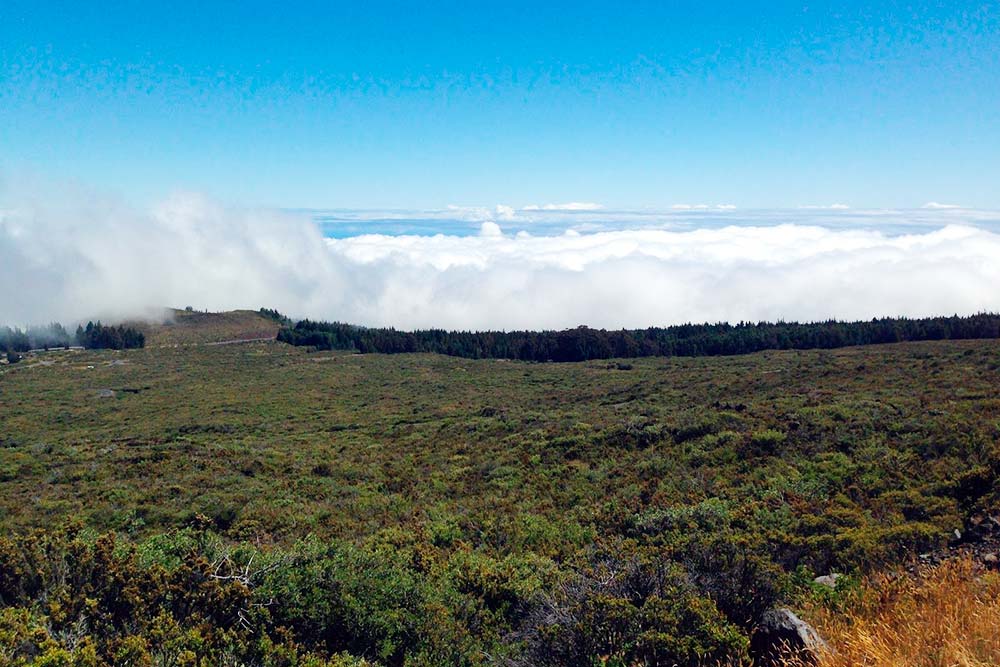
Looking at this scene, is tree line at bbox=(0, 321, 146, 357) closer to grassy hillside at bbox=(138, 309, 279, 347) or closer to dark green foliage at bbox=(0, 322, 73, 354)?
dark green foliage at bbox=(0, 322, 73, 354)

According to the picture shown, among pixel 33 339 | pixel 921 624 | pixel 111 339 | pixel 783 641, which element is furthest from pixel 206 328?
pixel 921 624

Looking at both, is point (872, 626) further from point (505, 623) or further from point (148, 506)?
point (148, 506)

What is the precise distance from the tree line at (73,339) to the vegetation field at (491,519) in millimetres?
57164

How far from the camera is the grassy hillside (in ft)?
274

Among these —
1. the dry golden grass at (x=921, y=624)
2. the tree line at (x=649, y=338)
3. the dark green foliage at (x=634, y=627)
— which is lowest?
the tree line at (x=649, y=338)

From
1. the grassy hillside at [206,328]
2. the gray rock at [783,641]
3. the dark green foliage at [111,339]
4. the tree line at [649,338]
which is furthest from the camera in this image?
the grassy hillside at [206,328]

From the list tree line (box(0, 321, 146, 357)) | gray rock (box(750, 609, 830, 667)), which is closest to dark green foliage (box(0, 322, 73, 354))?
tree line (box(0, 321, 146, 357))

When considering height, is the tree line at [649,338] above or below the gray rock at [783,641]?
below

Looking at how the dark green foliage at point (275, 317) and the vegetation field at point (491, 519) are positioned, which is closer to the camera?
the vegetation field at point (491, 519)

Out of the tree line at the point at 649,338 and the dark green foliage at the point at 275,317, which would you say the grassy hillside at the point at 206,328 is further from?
the tree line at the point at 649,338

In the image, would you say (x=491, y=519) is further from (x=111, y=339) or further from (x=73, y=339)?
(x=73, y=339)

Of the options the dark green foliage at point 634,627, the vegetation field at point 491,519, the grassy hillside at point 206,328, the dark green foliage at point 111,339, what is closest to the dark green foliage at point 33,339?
the dark green foliage at point 111,339

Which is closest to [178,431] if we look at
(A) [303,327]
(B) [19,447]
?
(B) [19,447]

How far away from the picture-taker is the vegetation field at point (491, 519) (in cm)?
469
